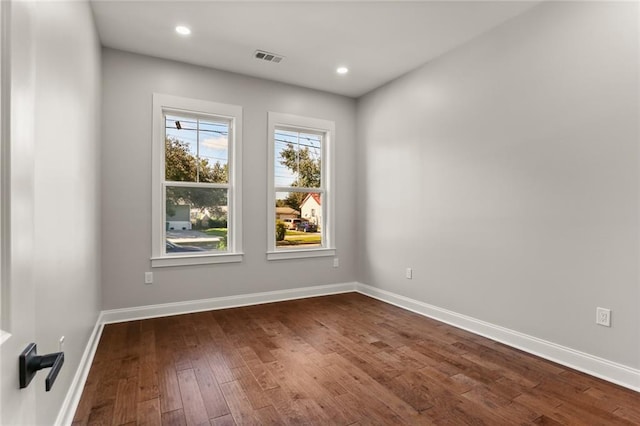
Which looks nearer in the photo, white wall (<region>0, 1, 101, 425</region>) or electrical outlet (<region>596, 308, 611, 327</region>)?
white wall (<region>0, 1, 101, 425</region>)

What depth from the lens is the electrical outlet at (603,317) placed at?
2.35 m

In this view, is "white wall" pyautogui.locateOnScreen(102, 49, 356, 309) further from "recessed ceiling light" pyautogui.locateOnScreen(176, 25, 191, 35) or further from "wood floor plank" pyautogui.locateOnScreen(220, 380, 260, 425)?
"wood floor plank" pyautogui.locateOnScreen(220, 380, 260, 425)

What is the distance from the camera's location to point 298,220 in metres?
4.62

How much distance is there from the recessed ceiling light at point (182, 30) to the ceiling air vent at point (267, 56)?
0.68 m

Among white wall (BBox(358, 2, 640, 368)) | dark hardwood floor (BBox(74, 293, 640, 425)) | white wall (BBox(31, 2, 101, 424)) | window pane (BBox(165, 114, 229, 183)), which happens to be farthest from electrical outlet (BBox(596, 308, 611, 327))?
window pane (BBox(165, 114, 229, 183))

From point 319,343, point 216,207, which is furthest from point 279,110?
point 319,343

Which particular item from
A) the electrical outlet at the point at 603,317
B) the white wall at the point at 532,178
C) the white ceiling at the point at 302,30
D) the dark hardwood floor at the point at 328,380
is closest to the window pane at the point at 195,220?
the dark hardwood floor at the point at 328,380

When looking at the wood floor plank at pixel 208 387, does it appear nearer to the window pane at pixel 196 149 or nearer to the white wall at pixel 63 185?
the white wall at pixel 63 185

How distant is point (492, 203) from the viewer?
10.2 ft

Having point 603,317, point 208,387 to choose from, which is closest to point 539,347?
point 603,317

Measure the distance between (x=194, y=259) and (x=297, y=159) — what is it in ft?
6.01

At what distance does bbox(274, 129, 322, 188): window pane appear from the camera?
4.46m

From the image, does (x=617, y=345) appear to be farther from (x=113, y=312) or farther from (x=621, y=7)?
(x=113, y=312)

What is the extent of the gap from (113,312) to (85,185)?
157 cm
